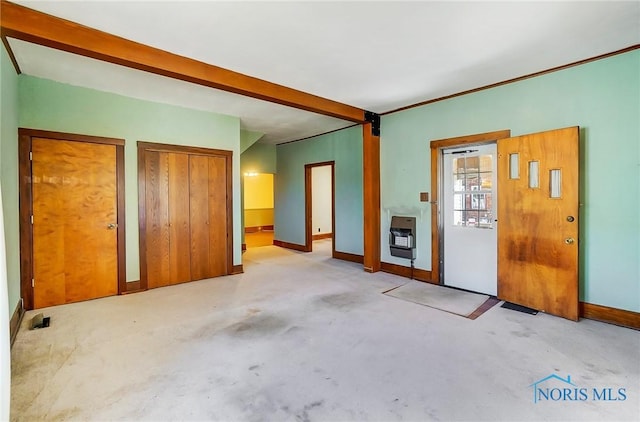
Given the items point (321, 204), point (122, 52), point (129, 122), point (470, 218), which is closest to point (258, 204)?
point (321, 204)

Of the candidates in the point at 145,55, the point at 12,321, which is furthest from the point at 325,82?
the point at 12,321

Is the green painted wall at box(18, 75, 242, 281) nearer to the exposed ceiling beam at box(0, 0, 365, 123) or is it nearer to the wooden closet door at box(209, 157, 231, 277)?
the wooden closet door at box(209, 157, 231, 277)

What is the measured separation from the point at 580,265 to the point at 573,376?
158 cm

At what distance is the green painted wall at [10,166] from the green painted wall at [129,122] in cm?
26

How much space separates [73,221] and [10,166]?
3.13ft

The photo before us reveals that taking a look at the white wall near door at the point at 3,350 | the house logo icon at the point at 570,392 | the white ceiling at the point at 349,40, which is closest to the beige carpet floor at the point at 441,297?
the house logo icon at the point at 570,392

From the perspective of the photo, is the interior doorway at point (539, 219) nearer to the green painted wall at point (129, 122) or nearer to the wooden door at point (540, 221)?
the wooden door at point (540, 221)

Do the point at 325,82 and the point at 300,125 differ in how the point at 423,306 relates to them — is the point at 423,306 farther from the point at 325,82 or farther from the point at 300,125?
the point at 300,125

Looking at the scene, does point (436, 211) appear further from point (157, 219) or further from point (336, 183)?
point (157, 219)

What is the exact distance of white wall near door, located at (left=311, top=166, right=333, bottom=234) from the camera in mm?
8859

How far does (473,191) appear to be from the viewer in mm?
4270

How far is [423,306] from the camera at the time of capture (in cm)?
370

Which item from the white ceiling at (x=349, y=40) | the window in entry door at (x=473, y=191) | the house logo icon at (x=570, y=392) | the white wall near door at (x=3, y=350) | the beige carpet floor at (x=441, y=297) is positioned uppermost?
the white ceiling at (x=349, y=40)

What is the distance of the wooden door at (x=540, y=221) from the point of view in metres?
3.22
